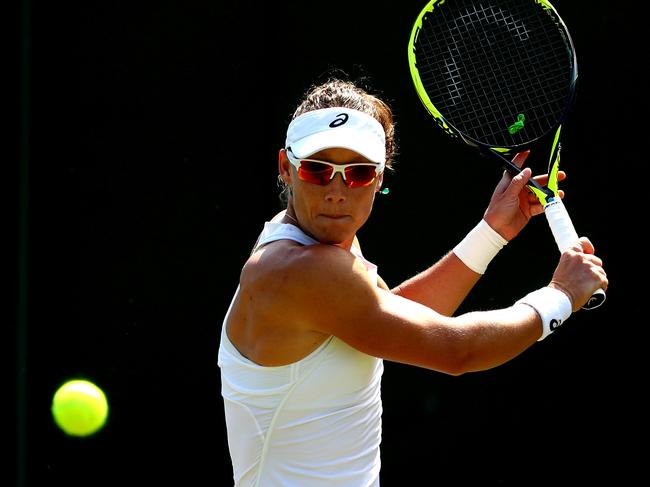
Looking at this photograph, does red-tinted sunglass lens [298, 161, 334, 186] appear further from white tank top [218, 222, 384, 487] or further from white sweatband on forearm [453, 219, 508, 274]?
white sweatband on forearm [453, 219, 508, 274]

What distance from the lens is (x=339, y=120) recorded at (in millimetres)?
2367

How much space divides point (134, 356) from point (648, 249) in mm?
1919

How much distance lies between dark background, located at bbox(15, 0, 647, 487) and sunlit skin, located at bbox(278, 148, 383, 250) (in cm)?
159

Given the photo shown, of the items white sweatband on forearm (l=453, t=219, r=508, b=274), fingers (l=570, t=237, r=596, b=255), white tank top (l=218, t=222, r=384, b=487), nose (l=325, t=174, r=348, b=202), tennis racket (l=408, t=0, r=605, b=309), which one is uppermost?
tennis racket (l=408, t=0, r=605, b=309)

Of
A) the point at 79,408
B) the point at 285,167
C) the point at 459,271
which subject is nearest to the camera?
the point at 285,167

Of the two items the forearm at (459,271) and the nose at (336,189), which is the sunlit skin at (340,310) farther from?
the forearm at (459,271)

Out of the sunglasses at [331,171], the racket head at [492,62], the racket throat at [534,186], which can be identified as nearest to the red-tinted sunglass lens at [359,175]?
the sunglasses at [331,171]

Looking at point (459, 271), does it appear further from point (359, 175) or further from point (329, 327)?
point (329, 327)

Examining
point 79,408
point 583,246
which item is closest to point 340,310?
point 583,246

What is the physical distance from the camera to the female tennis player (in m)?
2.22

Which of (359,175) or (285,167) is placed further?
(285,167)

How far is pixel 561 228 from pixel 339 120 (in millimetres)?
647

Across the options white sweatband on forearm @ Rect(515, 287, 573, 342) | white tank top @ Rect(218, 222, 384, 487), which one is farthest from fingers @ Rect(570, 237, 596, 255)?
white tank top @ Rect(218, 222, 384, 487)

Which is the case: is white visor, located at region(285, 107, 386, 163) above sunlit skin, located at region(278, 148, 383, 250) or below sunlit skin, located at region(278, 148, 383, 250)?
above
